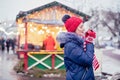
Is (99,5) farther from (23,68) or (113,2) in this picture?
(23,68)

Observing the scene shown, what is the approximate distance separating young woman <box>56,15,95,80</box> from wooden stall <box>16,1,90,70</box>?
17.1 ft

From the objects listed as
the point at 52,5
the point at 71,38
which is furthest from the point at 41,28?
the point at 71,38

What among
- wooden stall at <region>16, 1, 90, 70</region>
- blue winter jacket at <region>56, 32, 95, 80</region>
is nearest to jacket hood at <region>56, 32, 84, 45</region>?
blue winter jacket at <region>56, 32, 95, 80</region>

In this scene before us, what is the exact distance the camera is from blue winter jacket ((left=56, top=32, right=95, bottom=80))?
2814mm

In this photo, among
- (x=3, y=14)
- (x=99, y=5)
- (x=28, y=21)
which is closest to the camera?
(x=3, y=14)

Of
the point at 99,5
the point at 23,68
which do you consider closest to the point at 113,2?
the point at 99,5

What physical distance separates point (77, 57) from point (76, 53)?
34 millimetres

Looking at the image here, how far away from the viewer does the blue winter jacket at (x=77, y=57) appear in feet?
9.23

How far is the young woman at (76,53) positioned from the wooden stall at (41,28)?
17.1 ft

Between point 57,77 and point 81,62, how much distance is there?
5.28m

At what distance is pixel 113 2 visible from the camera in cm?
766

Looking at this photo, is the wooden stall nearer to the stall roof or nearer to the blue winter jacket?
the stall roof

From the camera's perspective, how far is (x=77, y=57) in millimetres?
2820

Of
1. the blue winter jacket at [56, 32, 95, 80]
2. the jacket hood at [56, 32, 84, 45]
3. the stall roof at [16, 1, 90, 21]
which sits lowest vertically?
the blue winter jacket at [56, 32, 95, 80]
